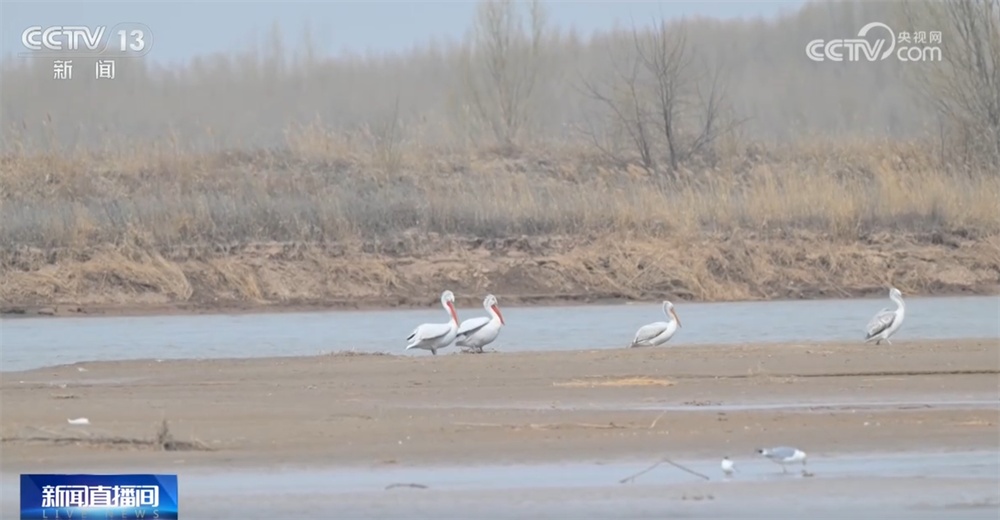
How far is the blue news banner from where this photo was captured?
836 centimetres

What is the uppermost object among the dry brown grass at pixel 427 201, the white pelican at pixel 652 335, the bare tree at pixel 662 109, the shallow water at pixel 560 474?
the bare tree at pixel 662 109

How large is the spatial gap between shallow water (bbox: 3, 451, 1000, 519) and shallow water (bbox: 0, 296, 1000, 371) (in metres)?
7.36

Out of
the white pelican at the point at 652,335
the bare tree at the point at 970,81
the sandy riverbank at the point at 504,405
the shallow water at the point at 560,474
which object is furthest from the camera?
the bare tree at the point at 970,81

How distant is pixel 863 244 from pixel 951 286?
147 cm

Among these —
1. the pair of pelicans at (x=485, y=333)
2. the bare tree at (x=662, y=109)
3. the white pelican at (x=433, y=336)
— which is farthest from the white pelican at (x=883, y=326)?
the bare tree at (x=662, y=109)

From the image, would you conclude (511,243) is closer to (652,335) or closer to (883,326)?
(652,335)

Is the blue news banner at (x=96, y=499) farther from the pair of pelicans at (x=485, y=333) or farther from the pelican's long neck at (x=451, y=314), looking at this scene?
the pelican's long neck at (x=451, y=314)

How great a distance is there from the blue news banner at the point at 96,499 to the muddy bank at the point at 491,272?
47.7ft

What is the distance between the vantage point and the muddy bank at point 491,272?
23.6 meters

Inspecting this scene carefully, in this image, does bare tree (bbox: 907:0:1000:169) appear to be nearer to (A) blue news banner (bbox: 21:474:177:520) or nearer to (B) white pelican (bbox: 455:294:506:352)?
(B) white pelican (bbox: 455:294:506:352)

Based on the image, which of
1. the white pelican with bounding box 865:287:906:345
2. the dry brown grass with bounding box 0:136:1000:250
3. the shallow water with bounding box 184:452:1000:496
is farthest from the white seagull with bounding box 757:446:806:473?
the dry brown grass with bounding box 0:136:1000:250

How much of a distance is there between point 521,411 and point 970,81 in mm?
21291

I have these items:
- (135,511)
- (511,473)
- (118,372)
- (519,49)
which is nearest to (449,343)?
(118,372)

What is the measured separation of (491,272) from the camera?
24.7 m
